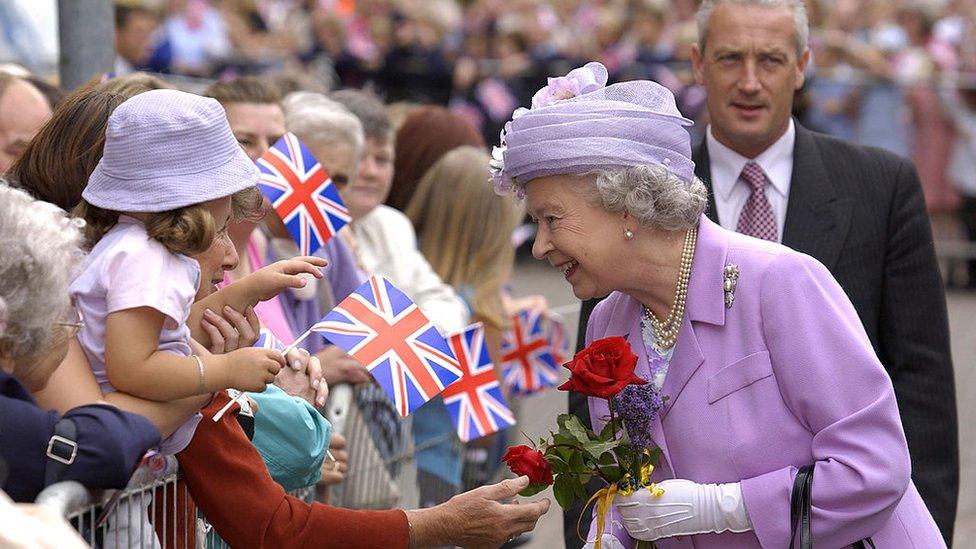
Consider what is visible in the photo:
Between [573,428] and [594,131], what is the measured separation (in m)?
0.62

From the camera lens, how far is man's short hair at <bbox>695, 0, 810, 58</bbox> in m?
A: 4.73

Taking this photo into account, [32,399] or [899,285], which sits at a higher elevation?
[899,285]

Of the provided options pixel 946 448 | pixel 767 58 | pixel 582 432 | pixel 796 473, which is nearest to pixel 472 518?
pixel 582 432

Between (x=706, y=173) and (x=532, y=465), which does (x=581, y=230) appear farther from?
(x=706, y=173)

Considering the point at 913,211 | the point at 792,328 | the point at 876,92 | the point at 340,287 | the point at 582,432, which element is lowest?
the point at 340,287

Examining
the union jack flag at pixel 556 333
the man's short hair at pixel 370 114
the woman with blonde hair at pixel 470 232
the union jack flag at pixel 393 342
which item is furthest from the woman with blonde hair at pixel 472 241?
the union jack flag at pixel 393 342

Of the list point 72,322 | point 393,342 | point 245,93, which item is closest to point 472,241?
point 245,93

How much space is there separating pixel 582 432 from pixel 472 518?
32 cm

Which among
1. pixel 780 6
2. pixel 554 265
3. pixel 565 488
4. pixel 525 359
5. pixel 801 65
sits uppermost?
pixel 780 6

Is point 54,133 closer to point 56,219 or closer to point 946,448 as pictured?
point 56,219

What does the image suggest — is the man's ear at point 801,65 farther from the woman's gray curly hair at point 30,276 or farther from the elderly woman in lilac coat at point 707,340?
the woman's gray curly hair at point 30,276

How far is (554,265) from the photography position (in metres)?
3.59

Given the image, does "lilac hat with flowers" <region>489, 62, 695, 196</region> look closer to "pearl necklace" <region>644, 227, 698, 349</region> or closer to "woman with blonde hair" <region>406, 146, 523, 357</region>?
"pearl necklace" <region>644, 227, 698, 349</region>

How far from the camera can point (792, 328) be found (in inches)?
131
